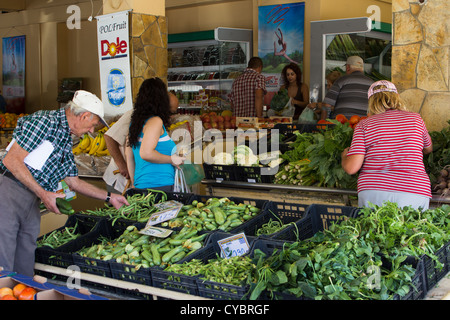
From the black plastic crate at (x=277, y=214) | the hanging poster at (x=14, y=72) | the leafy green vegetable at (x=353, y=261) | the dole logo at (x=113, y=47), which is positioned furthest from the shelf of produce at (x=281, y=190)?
the hanging poster at (x=14, y=72)

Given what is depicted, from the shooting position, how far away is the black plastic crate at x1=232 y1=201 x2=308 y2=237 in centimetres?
329

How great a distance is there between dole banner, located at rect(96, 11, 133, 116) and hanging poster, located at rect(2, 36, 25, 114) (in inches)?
325

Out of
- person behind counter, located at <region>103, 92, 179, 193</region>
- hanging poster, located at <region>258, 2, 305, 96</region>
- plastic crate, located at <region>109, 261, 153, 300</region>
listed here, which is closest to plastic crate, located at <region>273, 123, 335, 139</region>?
person behind counter, located at <region>103, 92, 179, 193</region>

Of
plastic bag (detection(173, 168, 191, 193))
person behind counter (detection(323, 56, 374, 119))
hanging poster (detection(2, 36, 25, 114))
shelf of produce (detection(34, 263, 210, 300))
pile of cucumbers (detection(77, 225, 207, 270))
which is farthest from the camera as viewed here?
hanging poster (detection(2, 36, 25, 114))

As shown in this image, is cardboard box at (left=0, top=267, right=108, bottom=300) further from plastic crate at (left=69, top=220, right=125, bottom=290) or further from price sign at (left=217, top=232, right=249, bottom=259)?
price sign at (left=217, top=232, right=249, bottom=259)

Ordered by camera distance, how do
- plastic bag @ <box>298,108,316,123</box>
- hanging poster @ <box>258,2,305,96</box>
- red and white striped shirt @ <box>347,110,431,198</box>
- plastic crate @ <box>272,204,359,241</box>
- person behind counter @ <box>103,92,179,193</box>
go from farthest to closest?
hanging poster @ <box>258,2,305,96</box>, plastic bag @ <box>298,108,316,123</box>, person behind counter @ <box>103,92,179,193</box>, red and white striped shirt @ <box>347,110,431,198</box>, plastic crate @ <box>272,204,359,241</box>

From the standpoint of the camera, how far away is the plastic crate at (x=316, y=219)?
306 cm

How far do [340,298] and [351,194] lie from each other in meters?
2.26

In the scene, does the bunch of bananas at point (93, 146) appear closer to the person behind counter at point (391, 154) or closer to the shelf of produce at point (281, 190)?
the shelf of produce at point (281, 190)

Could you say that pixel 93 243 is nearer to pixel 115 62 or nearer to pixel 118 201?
pixel 118 201

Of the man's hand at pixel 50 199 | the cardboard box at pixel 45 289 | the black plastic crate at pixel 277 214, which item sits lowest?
the cardboard box at pixel 45 289

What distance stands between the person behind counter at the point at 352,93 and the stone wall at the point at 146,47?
2331 millimetres

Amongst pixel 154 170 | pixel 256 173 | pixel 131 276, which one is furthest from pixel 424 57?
pixel 131 276
